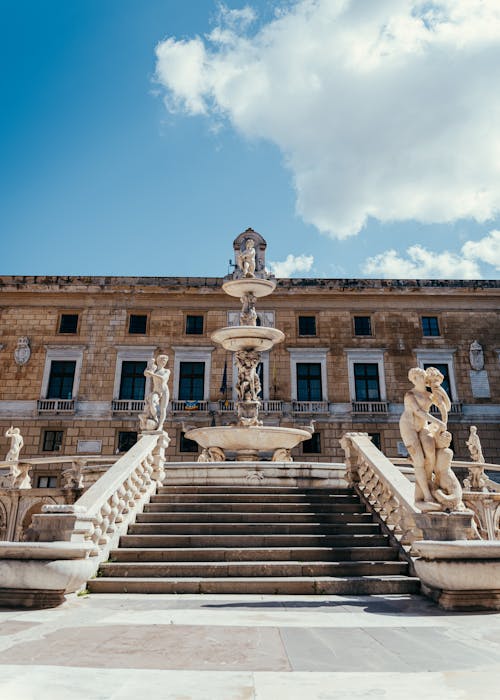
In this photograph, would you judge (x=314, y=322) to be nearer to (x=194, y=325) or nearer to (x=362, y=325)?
(x=362, y=325)

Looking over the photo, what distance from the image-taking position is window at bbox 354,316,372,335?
29.4 m

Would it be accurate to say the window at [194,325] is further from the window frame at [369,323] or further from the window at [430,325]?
the window at [430,325]

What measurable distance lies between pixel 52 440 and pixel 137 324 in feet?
25.7

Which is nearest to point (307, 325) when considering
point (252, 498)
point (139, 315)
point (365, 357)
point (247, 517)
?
point (365, 357)

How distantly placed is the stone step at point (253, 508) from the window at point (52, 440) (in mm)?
19181

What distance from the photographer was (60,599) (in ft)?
19.1

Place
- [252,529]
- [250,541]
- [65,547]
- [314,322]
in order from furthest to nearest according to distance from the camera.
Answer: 1. [314,322]
2. [252,529]
3. [250,541]
4. [65,547]

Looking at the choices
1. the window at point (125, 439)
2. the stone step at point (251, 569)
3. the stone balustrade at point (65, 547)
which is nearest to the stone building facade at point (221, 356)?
the window at point (125, 439)

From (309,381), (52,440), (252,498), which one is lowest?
(252,498)

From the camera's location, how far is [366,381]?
2820 centimetres

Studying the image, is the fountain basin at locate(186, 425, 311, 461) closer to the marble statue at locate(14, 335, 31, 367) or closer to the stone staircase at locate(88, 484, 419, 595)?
the stone staircase at locate(88, 484, 419, 595)

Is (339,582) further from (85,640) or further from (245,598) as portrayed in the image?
(85,640)

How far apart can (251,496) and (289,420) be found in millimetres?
17495

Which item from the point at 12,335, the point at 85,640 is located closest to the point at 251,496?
the point at 85,640
